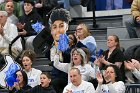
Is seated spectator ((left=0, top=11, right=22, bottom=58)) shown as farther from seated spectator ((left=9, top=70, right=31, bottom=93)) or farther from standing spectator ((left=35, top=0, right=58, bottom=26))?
seated spectator ((left=9, top=70, right=31, bottom=93))

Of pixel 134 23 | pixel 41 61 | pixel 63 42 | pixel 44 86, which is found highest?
pixel 63 42

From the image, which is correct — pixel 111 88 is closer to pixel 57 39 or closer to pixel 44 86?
pixel 44 86

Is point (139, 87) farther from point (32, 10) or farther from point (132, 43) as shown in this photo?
point (32, 10)

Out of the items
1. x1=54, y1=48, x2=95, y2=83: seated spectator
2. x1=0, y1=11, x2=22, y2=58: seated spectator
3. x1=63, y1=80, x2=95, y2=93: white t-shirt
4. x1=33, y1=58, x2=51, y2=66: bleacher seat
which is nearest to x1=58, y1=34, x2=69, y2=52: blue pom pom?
x1=54, y1=48, x2=95, y2=83: seated spectator

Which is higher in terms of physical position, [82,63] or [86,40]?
[86,40]

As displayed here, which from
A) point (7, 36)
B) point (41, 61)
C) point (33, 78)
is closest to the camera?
point (33, 78)

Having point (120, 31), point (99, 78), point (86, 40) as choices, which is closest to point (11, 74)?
point (86, 40)

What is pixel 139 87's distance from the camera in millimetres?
7770

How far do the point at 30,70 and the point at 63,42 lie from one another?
98 centimetres

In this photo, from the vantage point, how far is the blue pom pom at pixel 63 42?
8312 mm

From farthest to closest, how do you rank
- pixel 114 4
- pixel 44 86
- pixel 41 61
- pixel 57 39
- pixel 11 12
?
pixel 114 4 → pixel 11 12 → pixel 41 61 → pixel 57 39 → pixel 44 86

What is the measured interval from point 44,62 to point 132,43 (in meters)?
1.69

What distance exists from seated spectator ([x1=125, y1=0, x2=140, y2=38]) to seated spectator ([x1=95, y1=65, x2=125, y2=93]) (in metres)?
2.16

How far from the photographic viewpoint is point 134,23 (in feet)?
32.4
